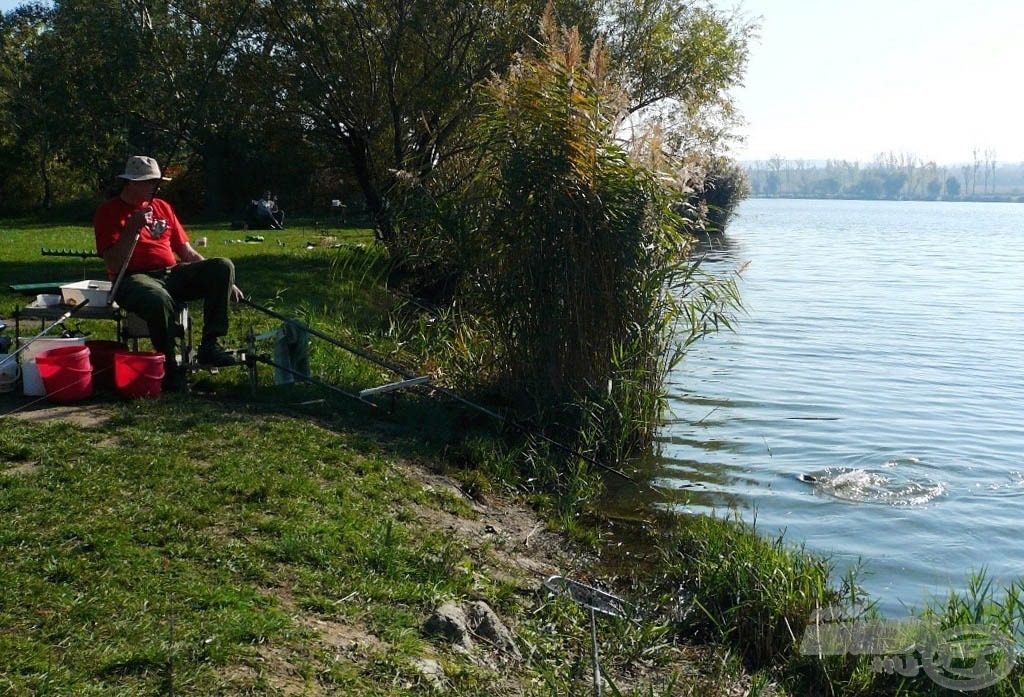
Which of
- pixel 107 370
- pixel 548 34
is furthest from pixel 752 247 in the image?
pixel 107 370

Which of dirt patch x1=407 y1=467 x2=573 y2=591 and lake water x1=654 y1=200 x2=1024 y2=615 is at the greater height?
dirt patch x1=407 y1=467 x2=573 y2=591

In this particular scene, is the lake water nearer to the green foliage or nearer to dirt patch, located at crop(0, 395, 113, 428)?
the green foliage

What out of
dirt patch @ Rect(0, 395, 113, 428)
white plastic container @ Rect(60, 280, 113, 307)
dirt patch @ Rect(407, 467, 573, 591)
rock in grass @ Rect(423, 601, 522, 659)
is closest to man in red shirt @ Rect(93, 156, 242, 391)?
white plastic container @ Rect(60, 280, 113, 307)

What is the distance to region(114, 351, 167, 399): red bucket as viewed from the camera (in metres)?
7.17

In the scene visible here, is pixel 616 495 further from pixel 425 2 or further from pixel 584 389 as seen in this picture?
pixel 425 2

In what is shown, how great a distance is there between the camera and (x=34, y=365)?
6.95 m

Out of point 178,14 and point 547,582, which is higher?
point 178,14

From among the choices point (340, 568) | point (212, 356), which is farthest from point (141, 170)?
point (340, 568)

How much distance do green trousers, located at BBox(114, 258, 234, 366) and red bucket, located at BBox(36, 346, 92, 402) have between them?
537 millimetres

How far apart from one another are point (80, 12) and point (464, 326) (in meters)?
12.2

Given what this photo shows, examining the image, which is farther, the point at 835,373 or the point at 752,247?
the point at 752,247

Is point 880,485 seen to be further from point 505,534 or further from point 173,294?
point 173,294

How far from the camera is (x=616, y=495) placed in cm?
803

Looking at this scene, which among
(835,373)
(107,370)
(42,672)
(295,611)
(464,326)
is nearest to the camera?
(42,672)
